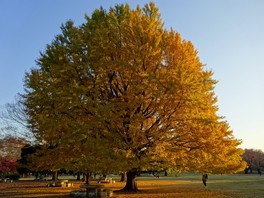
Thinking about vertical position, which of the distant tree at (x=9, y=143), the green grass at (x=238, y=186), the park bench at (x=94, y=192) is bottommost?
the green grass at (x=238, y=186)

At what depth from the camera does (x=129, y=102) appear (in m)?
19.9

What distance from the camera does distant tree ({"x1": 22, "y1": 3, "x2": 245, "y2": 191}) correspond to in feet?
62.0

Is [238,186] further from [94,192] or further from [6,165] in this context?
[6,165]

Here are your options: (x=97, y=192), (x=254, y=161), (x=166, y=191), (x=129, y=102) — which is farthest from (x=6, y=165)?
(x=254, y=161)

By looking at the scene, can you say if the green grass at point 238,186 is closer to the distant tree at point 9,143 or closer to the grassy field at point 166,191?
the grassy field at point 166,191

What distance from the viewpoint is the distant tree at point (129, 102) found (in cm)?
1889

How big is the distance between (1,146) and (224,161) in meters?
38.4

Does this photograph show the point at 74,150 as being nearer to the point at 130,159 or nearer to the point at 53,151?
the point at 53,151

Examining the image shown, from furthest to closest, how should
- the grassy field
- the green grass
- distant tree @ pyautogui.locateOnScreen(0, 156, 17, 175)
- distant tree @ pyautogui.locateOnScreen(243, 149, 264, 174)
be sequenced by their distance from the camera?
distant tree @ pyautogui.locateOnScreen(243, 149, 264, 174)
distant tree @ pyautogui.locateOnScreen(0, 156, 17, 175)
the green grass
the grassy field

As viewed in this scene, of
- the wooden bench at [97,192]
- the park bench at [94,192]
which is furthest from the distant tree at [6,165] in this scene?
the wooden bench at [97,192]

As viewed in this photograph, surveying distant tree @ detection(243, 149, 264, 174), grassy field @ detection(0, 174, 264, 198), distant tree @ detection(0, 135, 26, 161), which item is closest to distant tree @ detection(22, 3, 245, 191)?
grassy field @ detection(0, 174, 264, 198)

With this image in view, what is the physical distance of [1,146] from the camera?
47.1 meters

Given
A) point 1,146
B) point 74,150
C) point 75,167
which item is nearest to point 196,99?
point 75,167

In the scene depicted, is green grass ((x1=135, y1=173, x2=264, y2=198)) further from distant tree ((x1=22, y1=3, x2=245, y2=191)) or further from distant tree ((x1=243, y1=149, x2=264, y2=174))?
distant tree ((x1=243, y1=149, x2=264, y2=174))
